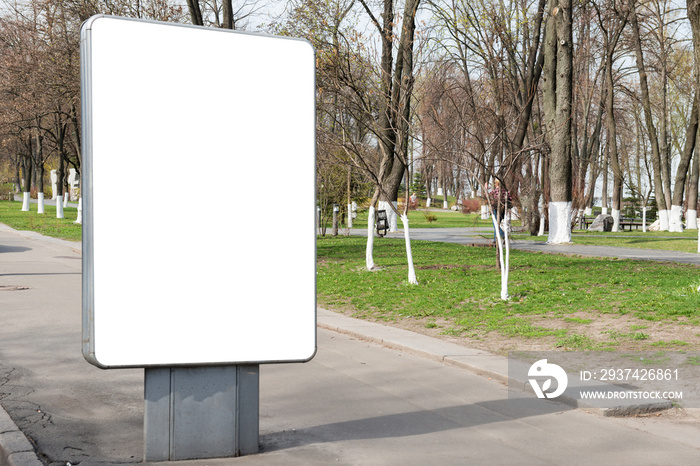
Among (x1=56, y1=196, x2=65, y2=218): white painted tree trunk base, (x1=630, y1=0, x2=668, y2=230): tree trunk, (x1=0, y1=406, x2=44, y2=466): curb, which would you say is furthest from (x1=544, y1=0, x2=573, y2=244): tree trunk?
(x1=56, y1=196, x2=65, y2=218): white painted tree trunk base

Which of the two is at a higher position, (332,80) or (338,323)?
(332,80)

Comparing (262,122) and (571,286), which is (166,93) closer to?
(262,122)

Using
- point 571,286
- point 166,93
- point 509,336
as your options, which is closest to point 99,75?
point 166,93

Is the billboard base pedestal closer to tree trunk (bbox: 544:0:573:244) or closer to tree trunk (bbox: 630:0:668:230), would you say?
tree trunk (bbox: 544:0:573:244)

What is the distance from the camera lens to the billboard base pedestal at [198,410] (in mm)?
4844

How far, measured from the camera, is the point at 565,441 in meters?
5.64

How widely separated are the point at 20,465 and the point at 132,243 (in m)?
1.57

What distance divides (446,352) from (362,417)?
2.71 metres

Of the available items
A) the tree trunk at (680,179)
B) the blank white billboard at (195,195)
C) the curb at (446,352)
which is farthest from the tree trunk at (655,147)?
the blank white billboard at (195,195)

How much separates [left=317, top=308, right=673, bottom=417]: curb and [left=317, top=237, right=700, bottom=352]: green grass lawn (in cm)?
64

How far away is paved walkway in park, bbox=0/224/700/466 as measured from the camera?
522 cm

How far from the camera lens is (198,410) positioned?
4918mm

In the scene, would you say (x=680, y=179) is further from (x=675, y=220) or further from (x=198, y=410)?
(x=198, y=410)

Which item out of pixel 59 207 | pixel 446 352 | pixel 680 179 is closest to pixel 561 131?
pixel 446 352
